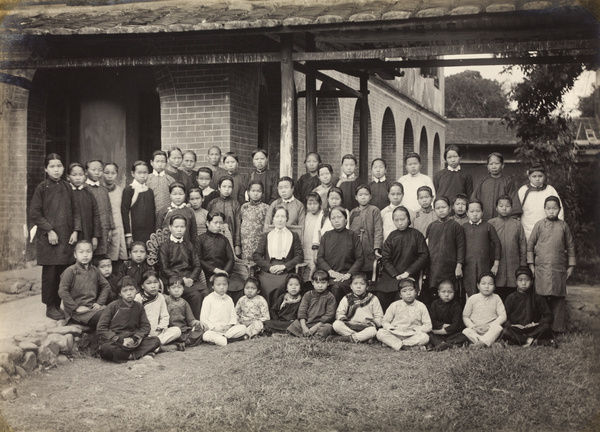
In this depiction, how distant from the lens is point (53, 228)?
259 inches

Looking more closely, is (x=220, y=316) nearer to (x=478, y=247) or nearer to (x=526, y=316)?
(x=478, y=247)

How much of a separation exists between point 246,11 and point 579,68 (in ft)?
20.2

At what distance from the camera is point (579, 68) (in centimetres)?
1077

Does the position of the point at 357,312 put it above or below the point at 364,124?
below

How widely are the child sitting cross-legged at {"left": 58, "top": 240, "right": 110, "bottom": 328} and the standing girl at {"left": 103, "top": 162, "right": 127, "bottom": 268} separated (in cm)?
84

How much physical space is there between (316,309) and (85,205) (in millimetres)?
2661

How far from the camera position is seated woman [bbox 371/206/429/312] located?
22.5ft

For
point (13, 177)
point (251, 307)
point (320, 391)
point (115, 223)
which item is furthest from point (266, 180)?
point (13, 177)

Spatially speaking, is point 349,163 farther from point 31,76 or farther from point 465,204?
Result: point 31,76

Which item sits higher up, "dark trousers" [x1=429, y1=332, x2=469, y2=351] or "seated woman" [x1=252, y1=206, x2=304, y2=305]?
"seated woman" [x1=252, y1=206, x2=304, y2=305]

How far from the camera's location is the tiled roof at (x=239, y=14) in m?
6.61

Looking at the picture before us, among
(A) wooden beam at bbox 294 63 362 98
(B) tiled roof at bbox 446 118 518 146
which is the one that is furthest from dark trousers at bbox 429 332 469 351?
(B) tiled roof at bbox 446 118 518 146

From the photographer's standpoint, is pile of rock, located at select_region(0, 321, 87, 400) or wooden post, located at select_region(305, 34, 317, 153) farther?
wooden post, located at select_region(305, 34, 317, 153)

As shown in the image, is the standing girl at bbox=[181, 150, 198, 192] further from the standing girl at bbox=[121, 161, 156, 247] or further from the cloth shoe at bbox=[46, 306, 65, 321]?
the cloth shoe at bbox=[46, 306, 65, 321]
